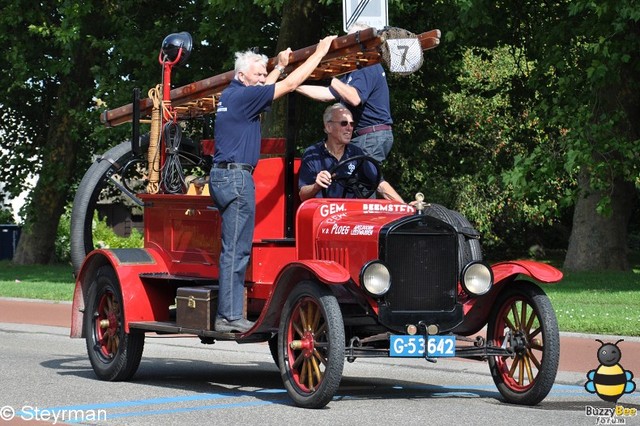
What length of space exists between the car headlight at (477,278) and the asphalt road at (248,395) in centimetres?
79

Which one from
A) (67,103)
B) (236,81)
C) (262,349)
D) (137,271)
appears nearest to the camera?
(236,81)

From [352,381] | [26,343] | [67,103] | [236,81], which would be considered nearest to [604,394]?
[352,381]

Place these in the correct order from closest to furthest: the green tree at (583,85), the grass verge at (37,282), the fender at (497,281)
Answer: the fender at (497,281), the green tree at (583,85), the grass verge at (37,282)

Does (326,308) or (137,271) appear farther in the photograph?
(137,271)

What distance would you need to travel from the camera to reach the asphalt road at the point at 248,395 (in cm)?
838

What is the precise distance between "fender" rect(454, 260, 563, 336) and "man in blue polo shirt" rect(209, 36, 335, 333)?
5.07 ft

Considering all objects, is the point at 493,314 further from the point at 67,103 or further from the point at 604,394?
the point at 67,103

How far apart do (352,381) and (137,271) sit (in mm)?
1953

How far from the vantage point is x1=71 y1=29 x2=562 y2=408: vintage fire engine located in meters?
8.80

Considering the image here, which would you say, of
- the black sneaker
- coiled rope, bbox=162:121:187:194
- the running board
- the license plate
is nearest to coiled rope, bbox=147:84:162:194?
coiled rope, bbox=162:121:187:194

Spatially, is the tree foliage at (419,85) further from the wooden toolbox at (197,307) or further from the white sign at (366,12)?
the wooden toolbox at (197,307)

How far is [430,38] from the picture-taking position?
906 cm

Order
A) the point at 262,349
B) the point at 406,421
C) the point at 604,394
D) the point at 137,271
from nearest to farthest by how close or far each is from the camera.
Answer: the point at 406,421
the point at 604,394
the point at 137,271
the point at 262,349

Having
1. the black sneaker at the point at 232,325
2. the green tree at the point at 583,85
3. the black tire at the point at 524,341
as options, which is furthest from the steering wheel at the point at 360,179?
the green tree at the point at 583,85
